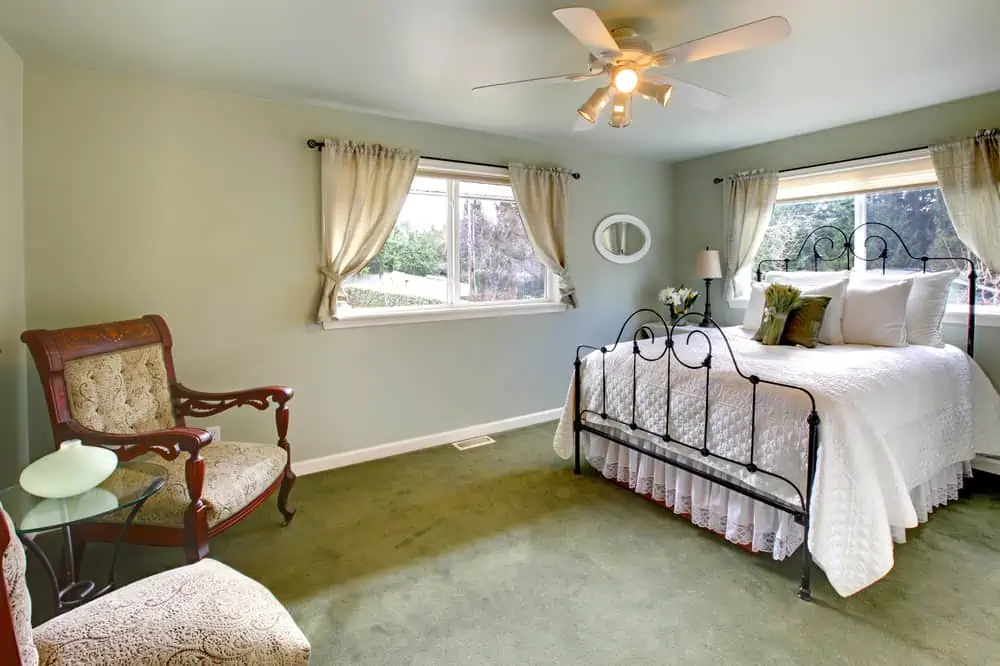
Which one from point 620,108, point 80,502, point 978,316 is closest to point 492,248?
point 620,108

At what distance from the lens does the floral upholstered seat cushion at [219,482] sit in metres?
2.02

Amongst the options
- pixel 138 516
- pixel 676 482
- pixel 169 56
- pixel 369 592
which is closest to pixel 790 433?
pixel 676 482

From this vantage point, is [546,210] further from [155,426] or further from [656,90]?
[155,426]

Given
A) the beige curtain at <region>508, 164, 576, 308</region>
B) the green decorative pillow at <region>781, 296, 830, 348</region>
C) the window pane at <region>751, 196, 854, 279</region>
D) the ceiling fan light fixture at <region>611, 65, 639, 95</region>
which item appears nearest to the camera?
the ceiling fan light fixture at <region>611, 65, 639, 95</region>

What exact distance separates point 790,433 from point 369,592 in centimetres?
186

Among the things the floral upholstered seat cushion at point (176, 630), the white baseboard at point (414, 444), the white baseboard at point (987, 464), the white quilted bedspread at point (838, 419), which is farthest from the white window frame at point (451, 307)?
the white baseboard at point (987, 464)

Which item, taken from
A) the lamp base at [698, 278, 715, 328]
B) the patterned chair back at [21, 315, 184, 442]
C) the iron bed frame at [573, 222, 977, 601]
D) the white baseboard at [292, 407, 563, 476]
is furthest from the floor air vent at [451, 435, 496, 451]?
the lamp base at [698, 278, 715, 328]

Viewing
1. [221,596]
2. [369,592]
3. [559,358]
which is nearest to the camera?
[221,596]

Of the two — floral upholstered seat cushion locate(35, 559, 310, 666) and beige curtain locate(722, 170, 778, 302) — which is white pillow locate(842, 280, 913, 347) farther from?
floral upholstered seat cushion locate(35, 559, 310, 666)

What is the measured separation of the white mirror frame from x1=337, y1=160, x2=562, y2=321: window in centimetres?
60

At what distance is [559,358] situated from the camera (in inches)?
181

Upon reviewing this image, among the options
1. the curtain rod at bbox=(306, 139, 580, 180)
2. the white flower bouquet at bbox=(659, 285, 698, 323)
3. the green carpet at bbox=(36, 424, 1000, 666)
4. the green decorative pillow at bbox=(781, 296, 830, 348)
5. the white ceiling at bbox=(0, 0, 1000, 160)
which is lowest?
the green carpet at bbox=(36, 424, 1000, 666)

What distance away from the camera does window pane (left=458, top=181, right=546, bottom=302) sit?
4.11 m

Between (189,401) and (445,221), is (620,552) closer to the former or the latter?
A: (189,401)
